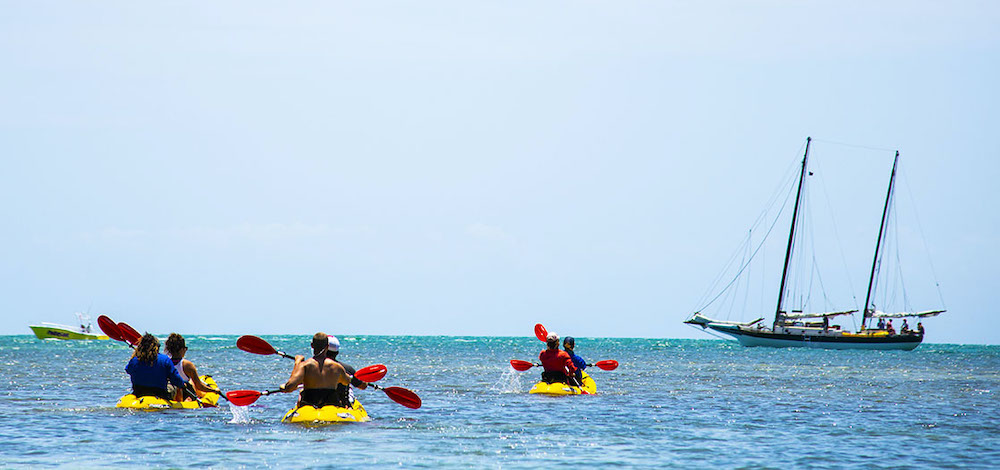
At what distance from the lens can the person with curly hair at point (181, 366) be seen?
60.5 ft

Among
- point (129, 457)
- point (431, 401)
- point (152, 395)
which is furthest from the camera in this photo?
point (431, 401)

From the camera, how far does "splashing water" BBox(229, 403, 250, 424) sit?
62.5ft

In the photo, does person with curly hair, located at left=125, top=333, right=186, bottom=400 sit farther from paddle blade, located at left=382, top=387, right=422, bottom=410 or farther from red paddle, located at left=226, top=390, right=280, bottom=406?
paddle blade, located at left=382, top=387, right=422, bottom=410

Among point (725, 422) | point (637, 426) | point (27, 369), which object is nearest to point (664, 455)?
point (637, 426)

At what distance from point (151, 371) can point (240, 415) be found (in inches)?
72.9

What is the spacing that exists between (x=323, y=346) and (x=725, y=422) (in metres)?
8.62

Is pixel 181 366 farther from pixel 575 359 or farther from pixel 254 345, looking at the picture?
pixel 575 359

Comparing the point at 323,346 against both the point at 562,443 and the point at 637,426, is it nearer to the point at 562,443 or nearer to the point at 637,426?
the point at 562,443

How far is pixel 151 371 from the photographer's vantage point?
18.7 m

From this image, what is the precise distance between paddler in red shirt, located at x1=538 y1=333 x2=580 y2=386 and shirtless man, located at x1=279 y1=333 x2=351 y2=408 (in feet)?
29.5

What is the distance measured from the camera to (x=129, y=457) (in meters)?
14.6

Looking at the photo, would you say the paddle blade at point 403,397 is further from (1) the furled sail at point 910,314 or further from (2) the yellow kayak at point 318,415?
(1) the furled sail at point 910,314

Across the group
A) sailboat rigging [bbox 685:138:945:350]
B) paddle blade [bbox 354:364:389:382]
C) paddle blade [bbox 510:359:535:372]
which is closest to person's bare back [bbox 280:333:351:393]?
paddle blade [bbox 354:364:389:382]

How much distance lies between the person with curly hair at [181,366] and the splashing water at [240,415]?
85cm
